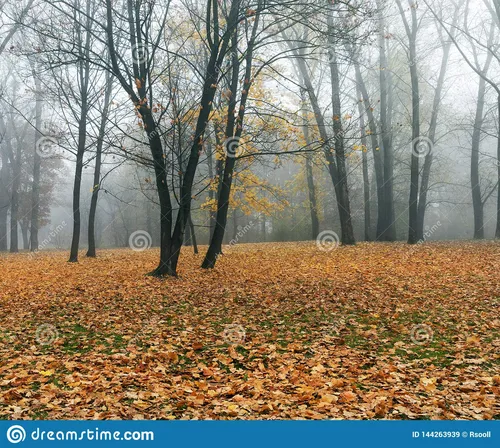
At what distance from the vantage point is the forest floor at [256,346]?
14.9ft

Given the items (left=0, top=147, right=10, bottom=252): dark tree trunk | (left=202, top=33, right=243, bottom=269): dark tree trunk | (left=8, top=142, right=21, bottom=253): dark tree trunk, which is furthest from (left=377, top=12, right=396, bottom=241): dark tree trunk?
(left=0, top=147, right=10, bottom=252): dark tree trunk

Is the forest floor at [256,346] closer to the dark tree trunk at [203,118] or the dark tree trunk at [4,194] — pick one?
the dark tree trunk at [203,118]

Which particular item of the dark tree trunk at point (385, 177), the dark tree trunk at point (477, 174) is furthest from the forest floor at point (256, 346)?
the dark tree trunk at point (477, 174)

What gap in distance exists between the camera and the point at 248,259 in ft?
53.2

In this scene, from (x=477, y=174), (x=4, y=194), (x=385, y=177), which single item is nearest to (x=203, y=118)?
(x=385, y=177)

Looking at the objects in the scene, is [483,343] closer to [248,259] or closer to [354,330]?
[354,330]

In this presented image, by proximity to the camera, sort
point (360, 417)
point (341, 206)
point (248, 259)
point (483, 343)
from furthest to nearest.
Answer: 1. point (341, 206)
2. point (248, 259)
3. point (483, 343)
4. point (360, 417)

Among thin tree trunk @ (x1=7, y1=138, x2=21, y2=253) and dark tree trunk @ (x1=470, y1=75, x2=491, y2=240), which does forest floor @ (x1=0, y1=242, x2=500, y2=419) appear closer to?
dark tree trunk @ (x1=470, y1=75, x2=491, y2=240)

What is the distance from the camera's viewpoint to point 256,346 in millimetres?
6551

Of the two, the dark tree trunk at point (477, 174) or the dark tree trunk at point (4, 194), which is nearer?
the dark tree trunk at point (477, 174)

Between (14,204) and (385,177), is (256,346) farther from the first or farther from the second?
(14,204)

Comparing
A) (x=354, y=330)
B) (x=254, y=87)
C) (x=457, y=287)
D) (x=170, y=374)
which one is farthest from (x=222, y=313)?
(x=254, y=87)

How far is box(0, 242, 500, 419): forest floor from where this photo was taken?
14.9ft

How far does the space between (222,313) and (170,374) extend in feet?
9.77
